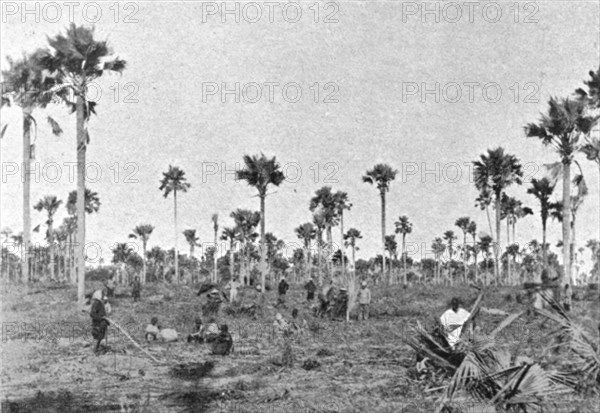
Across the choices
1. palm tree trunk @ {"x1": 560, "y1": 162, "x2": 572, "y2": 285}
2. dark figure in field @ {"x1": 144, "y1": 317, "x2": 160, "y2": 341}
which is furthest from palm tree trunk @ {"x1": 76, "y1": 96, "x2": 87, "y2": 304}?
palm tree trunk @ {"x1": 560, "y1": 162, "x2": 572, "y2": 285}

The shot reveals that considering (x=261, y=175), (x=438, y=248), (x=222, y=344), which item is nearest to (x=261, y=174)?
(x=261, y=175)

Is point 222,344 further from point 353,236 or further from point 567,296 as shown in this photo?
point 353,236

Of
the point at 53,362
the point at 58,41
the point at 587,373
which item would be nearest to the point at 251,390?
the point at 53,362

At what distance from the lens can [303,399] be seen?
11.9 m

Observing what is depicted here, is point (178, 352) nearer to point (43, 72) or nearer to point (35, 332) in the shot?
point (35, 332)

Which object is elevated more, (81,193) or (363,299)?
(81,193)

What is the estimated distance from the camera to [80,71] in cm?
2511

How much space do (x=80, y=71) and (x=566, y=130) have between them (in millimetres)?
19045

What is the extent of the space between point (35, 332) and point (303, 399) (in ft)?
32.4

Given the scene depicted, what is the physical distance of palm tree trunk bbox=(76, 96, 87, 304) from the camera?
79.8 ft

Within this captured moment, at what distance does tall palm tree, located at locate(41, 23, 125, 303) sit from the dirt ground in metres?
3.61

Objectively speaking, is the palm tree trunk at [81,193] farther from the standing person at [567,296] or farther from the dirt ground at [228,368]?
the standing person at [567,296]

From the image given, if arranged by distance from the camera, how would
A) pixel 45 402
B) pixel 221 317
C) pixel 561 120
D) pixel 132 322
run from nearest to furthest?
pixel 45 402, pixel 132 322, pixel 221 317, pixel 561 120

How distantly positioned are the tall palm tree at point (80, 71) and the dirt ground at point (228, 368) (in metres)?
3.61
